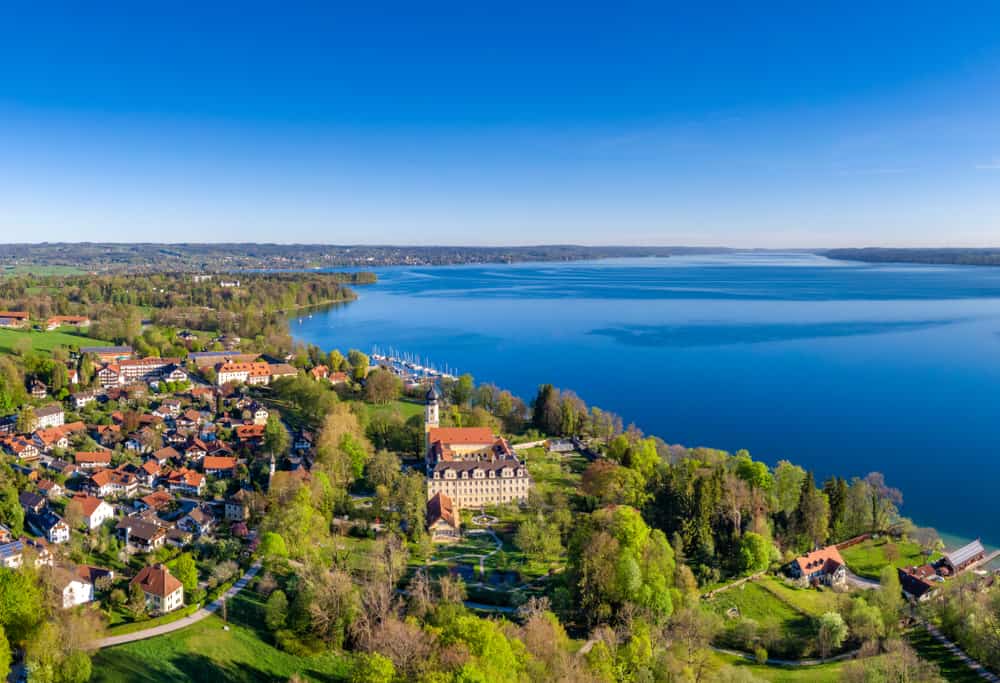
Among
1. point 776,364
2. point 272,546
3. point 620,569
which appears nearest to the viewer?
point 620,569

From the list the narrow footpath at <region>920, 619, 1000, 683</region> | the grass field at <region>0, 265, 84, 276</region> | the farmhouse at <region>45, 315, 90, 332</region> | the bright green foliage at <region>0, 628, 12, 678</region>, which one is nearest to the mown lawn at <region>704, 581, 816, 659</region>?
the narrow footpath at <region>920, 619, 1000, 683</region>

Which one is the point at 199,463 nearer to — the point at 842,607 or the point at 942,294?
the point at 842,607

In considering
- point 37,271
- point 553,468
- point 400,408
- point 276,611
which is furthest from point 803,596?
Answer: point 37,271

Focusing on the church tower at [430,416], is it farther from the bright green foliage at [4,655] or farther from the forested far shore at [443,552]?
the bright green foliage at [4,655]

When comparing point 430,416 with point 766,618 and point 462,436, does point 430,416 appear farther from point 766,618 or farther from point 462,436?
point 766,618

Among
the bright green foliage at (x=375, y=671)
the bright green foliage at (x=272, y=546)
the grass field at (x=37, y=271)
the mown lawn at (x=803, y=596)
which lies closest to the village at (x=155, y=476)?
the bright green foliage at (x=272, y=546)

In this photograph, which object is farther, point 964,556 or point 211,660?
point 964,556

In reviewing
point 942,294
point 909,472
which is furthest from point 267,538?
point 942,294
